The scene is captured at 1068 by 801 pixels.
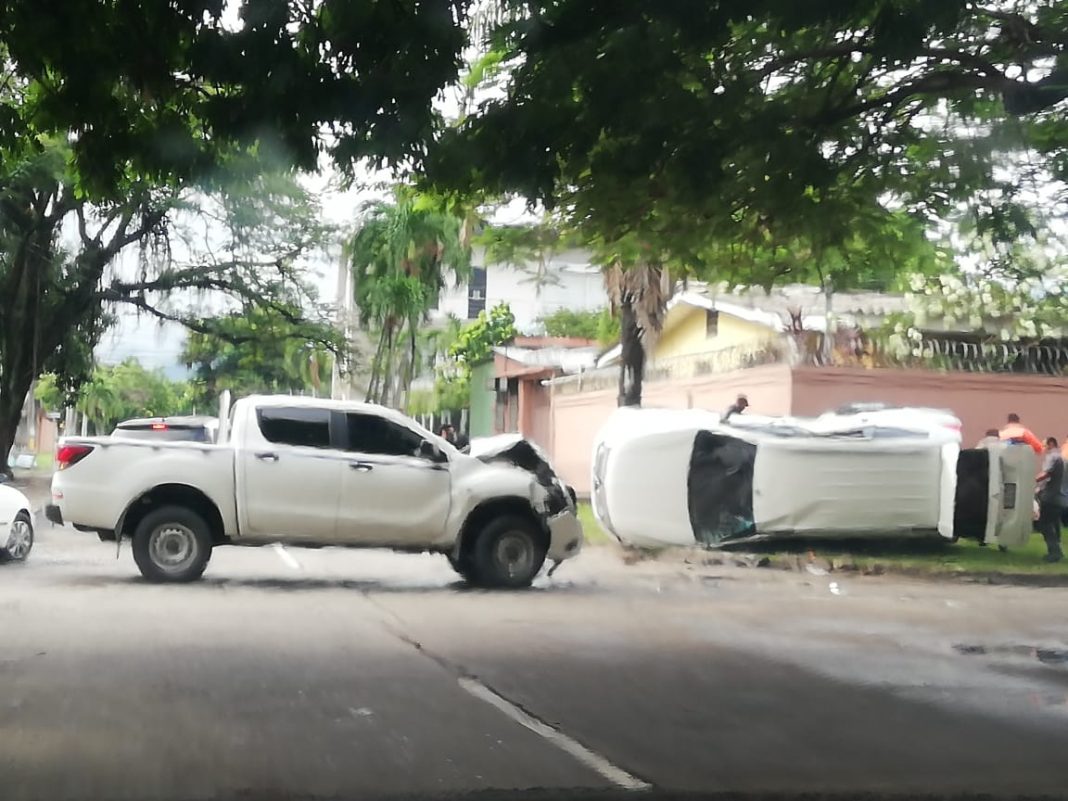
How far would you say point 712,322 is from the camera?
28891 millimetres

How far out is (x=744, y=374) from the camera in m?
22.5

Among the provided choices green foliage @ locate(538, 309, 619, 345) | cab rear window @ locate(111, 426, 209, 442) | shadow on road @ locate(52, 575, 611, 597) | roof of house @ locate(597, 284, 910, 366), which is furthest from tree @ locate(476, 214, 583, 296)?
A: green foliage @ locate(538, 309, 619, 345)

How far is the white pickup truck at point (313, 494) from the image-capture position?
45.6 feet

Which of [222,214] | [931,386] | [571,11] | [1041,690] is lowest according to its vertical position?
[1041,690]

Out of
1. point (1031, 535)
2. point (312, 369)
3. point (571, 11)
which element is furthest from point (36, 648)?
point (312, 369)

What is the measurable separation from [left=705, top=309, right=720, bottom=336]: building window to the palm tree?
20.6 feet

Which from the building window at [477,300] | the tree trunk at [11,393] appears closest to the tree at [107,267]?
the tree trunk at [11,393]

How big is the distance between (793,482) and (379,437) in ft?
19.0

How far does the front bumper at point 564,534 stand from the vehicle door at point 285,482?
2275 mm

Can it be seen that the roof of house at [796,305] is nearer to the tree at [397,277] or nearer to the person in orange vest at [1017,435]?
the person in orange vest at [1017,435]

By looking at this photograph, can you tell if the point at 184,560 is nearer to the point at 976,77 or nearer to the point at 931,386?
the point at 976,77

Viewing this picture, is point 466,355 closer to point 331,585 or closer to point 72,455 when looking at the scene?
point 331,585

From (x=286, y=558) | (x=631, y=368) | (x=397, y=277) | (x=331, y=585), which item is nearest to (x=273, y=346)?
(x=397, y=277)

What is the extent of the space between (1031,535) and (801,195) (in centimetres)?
947
